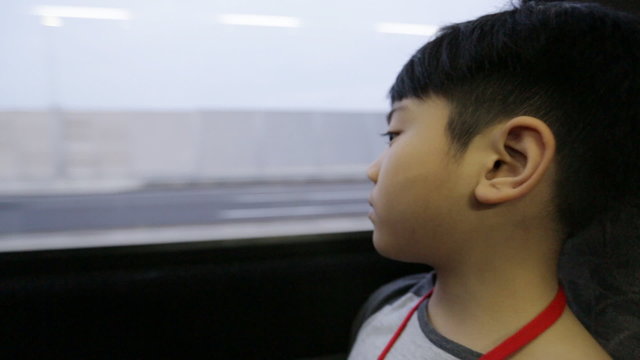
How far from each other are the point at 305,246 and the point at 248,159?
0.27 m

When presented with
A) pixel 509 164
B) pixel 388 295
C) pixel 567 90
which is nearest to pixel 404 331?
pixel 388 295

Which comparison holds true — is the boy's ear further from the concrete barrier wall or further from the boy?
the concrete barrier wall

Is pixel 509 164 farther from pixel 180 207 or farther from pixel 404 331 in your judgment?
pixel 180 207

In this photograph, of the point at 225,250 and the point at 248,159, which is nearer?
the point at 225,250

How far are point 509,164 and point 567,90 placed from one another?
0.12 metres

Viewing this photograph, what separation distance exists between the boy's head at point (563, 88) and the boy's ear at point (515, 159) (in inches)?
0.6

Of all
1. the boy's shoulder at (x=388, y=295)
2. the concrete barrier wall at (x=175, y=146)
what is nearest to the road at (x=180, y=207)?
the concrete barrier wall at (x=175, y=146)

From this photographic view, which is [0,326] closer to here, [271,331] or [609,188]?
[271,331]

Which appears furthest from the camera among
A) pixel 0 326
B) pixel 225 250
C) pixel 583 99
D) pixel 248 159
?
pixel 248 159

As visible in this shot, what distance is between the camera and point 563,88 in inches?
24.3

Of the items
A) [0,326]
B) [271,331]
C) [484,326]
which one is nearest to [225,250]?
[271,331]

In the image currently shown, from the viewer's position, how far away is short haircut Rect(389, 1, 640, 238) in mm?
617

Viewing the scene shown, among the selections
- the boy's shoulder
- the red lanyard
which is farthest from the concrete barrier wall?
the red lanyard

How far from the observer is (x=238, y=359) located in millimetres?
1174
